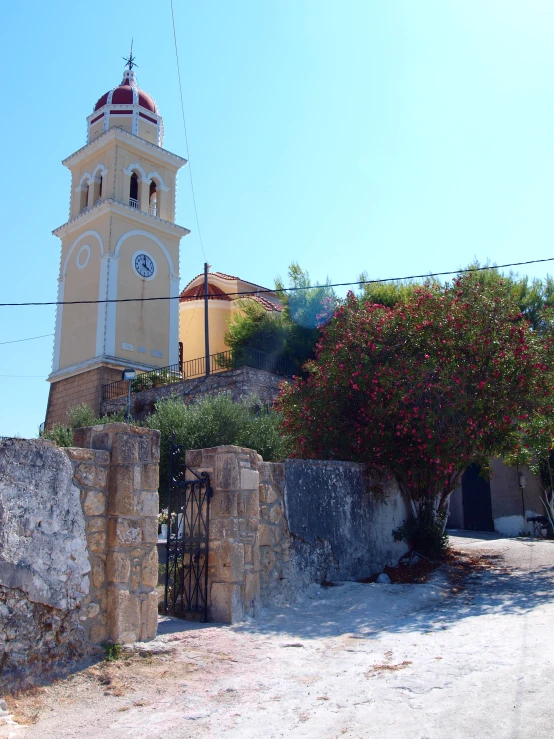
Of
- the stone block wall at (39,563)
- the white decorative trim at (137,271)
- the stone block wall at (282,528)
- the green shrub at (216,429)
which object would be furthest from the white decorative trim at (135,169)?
the stone block wall at (39,563)

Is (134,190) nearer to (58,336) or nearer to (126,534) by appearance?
(58,336)

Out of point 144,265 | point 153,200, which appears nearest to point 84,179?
point 153,200

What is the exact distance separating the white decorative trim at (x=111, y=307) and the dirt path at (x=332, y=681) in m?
18.4

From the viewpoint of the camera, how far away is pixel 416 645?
5.98 m

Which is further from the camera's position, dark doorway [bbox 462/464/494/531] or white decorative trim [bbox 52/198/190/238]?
white decorative trim [bbox 52/198/190/238]

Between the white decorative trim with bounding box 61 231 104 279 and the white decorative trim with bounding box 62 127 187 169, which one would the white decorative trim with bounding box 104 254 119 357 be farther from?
the white decorative trim with bounding box 62 127 187 169

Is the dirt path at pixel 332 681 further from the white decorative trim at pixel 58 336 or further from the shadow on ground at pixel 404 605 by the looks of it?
the white decorative trim at pixel 58 336

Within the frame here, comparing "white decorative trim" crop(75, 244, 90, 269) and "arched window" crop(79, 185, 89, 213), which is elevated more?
"arched window" crop(79, 185, 89, 213)

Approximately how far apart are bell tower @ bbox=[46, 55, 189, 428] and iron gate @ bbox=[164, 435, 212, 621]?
17.3 m

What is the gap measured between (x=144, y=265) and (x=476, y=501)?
15.7 metres

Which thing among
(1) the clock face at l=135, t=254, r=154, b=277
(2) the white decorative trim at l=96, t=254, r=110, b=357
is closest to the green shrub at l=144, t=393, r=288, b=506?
(2) the white decorative trim at l=96, t=254, r=110, b=357

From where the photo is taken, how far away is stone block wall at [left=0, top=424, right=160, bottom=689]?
4.86 m

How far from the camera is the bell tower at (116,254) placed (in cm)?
2506

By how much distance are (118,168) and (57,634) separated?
23.9m
